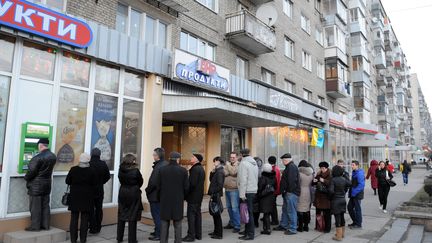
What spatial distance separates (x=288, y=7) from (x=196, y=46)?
9.91 metres

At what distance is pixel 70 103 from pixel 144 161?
8.58 ft

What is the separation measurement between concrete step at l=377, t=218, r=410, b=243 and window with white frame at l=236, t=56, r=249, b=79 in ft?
27.2

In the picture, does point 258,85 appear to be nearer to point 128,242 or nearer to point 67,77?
point 67,77

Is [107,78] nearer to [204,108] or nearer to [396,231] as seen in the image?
[204,108]

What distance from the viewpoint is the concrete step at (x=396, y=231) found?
7.67 metres

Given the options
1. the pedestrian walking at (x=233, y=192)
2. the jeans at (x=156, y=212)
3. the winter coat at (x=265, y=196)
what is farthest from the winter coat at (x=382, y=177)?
the jeans at (x=156, y=212)

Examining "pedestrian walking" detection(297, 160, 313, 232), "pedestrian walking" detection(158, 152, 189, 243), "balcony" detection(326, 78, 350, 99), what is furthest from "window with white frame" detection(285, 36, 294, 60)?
"pedestrian walking" detection(158, 152, 189, 243)

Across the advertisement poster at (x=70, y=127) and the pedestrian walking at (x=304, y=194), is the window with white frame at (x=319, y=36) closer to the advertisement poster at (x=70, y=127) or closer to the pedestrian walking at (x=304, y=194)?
the pedestrian walking at (x=304, y=194)

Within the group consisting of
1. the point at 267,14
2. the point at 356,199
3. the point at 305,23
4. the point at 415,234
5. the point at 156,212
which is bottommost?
the point at 415,234

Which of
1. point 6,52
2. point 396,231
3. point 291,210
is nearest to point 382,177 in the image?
point 396,231

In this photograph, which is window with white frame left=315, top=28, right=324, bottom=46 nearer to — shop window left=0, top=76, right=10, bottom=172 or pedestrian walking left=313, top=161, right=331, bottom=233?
pedestrian walking left=313, top=161, right=331, bottom=233

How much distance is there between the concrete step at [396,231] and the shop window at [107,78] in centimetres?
745

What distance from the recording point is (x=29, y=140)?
22.9 ft

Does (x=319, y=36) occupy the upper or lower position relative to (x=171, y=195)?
upper
